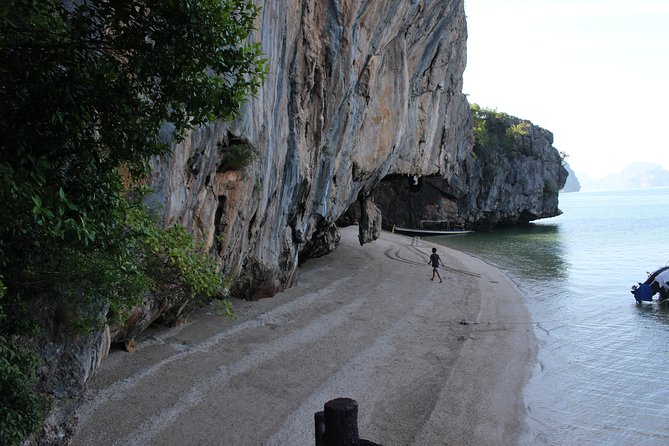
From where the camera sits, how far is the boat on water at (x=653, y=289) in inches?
998

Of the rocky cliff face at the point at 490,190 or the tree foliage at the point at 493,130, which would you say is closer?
the rocky cliff face at the point at 490,190

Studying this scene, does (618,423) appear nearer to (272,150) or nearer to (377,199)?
(272,150)

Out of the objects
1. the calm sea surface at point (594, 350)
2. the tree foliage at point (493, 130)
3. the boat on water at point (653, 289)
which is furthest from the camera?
the tree foliage at point (493, 130)

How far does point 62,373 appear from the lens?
7633 mm

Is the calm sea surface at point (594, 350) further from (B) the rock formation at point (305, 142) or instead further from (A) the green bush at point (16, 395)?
(A) the green bush at point (16, 395)

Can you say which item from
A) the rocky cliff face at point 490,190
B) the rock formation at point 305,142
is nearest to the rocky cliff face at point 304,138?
the rock formation at point 305,142

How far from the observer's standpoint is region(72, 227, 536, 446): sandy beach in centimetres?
1062

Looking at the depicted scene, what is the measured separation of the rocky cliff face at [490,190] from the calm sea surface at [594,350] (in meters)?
22.3

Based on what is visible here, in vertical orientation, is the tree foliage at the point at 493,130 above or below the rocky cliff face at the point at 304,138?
above

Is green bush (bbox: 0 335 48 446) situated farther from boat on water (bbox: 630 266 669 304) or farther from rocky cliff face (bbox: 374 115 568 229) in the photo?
rocky cliff face (bbox: 374 115 568 229)

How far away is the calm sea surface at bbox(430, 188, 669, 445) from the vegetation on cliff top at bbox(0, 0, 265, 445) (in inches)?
413

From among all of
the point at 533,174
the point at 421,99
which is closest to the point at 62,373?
the point at 421,99

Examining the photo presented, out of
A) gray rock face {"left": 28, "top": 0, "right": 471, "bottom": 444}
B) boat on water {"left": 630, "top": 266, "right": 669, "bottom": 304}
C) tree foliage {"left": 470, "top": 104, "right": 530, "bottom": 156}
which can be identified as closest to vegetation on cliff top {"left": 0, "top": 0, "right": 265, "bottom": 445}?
gray rock face {"left": 28, "top": 0, "right": 471, "bottom": 444}

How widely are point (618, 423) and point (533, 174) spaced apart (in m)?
65.6
